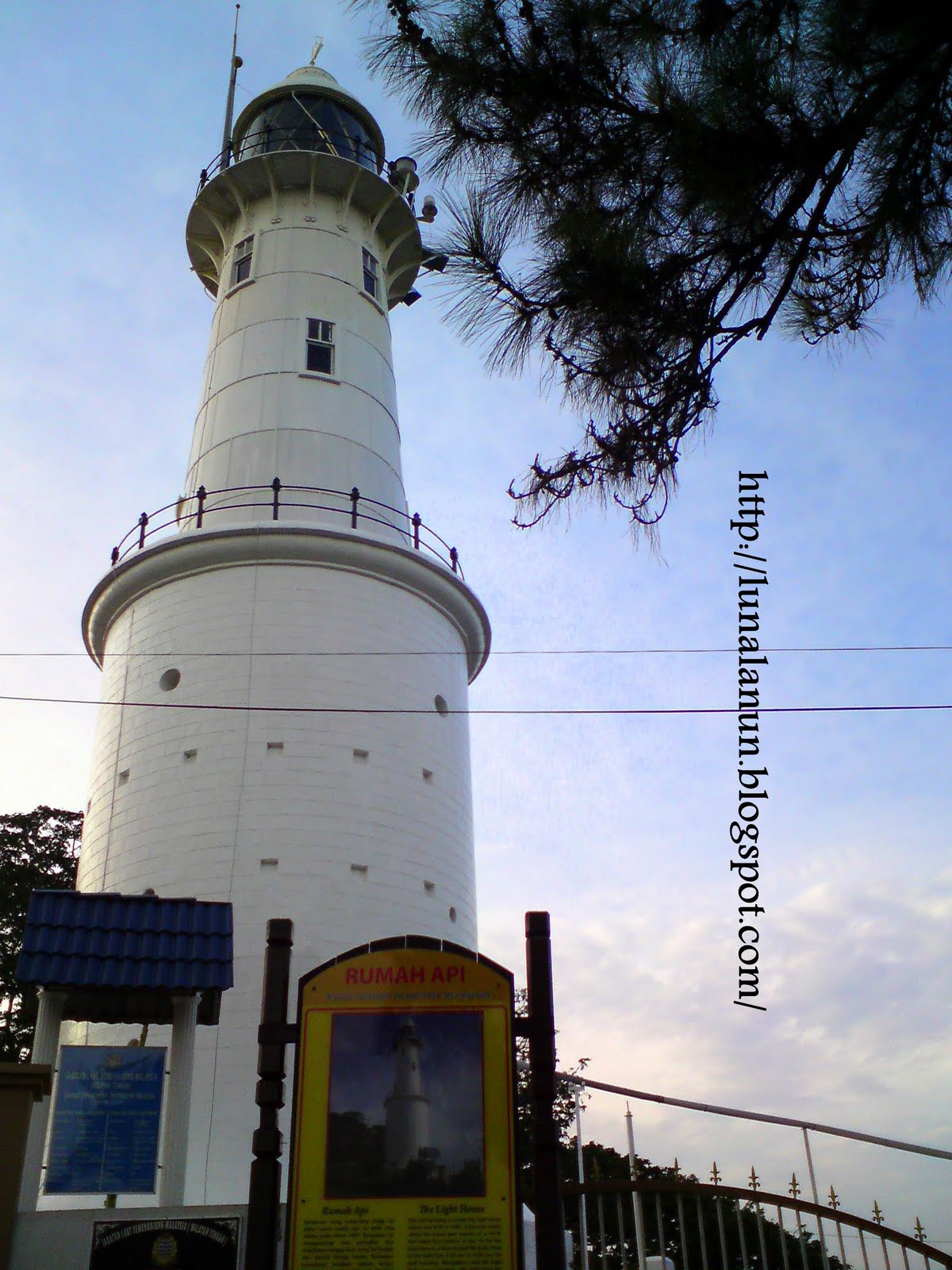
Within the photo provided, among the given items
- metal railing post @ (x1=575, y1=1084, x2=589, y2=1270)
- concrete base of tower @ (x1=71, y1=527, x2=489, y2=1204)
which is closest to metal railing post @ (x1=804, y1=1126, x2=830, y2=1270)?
metal railing post @ (x1=575, y1=1084, x2=589, y2=1270)

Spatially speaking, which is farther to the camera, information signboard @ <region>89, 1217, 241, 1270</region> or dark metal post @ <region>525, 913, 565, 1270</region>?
information signboard @ <region>89, 1217, 241, 1270</region>

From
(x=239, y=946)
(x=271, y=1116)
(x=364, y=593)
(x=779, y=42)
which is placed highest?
(x=364, y=593)

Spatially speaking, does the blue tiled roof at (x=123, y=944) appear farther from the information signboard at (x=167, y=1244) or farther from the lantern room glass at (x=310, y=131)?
the lantern room glass at (x=310, y=131)

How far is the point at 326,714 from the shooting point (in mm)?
15602

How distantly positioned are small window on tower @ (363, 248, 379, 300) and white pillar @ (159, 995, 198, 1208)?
591 inches

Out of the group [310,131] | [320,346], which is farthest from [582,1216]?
[310,131]

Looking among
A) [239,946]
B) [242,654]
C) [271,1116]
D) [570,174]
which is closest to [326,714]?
[242,654]

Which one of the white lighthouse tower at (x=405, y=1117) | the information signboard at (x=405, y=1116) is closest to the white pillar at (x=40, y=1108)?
the information signboard at (x=405, y=1116)

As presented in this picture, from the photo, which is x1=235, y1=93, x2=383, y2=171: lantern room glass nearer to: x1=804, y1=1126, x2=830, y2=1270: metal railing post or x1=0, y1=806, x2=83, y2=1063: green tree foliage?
x1=0, y1=806, x2=83, y2=1063: green tree foliage

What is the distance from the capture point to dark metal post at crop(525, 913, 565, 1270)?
6262 mm

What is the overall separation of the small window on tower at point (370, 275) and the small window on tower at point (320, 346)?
5.61 feet

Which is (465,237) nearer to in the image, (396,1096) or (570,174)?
(570,174)

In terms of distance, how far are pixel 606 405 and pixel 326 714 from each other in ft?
31.9

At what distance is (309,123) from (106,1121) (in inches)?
748
